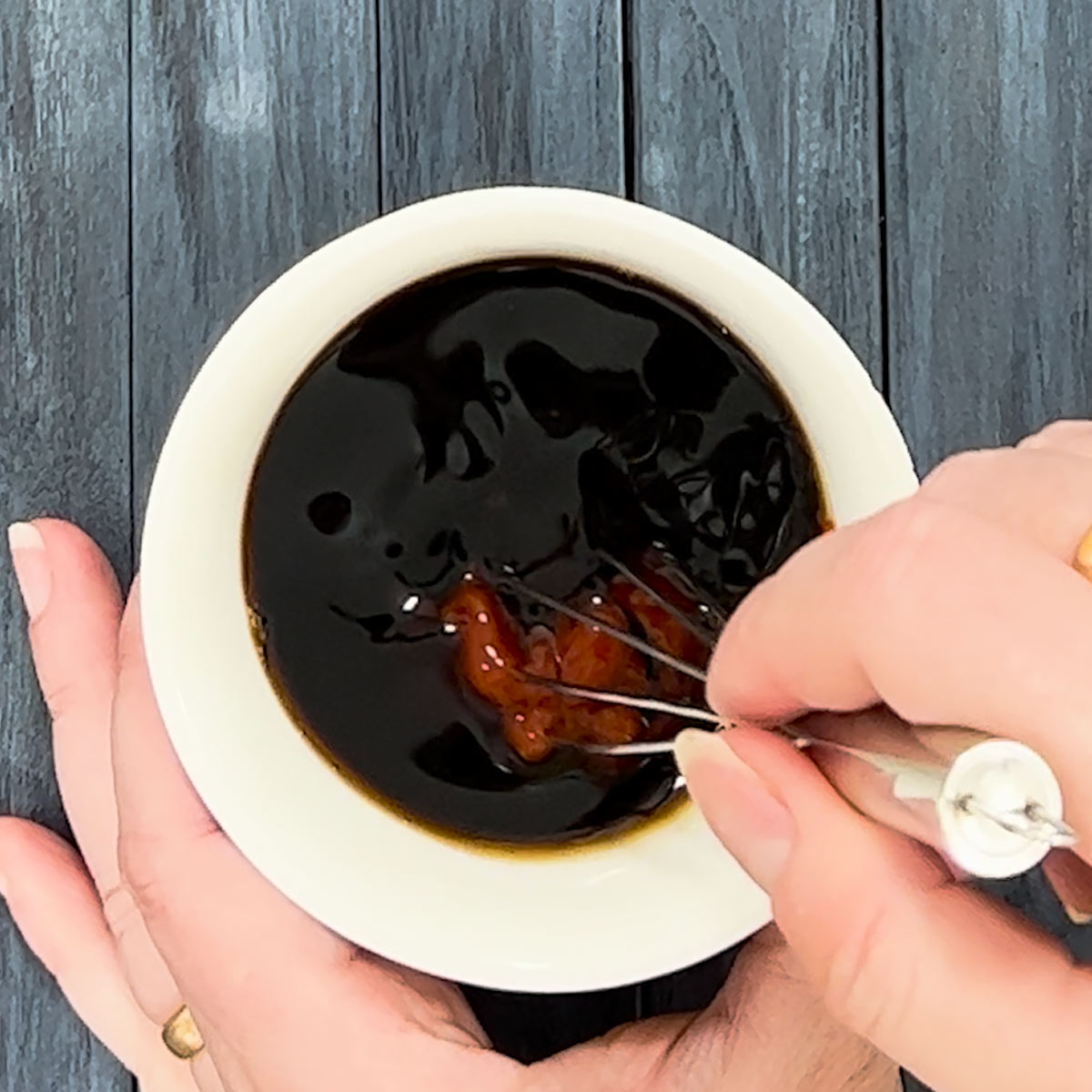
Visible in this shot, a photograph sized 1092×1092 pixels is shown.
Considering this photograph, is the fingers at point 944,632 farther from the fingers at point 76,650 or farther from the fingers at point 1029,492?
the fingers at point 76,650

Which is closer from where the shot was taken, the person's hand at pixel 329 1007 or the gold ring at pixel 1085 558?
the gold ring at pixel 1085 558

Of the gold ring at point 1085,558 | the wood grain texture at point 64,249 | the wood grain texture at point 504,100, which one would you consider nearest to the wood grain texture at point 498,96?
the wood grain texture at point 504,100

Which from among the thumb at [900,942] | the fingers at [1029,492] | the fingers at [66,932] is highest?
the fingers at [1029,492]

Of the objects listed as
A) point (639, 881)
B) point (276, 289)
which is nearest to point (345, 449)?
point (276, 289)

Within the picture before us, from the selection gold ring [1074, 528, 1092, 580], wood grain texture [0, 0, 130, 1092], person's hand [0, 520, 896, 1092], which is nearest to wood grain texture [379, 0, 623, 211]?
wood grain texture [0, 0, 130, 1092]

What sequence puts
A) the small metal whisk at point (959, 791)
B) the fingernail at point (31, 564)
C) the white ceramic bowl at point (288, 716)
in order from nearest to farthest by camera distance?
the small metal whisk at point (959, 791) < the white ceramic bowl at point (288, 716) < the fingernail at point (31, 564)

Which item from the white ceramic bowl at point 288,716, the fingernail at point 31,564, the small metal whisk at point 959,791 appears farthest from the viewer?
the fingernail at point 31,564

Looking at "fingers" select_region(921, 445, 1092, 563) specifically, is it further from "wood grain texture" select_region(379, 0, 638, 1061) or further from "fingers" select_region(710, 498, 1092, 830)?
"wood grain texture" select_region(379, 0, 638, 1061)
